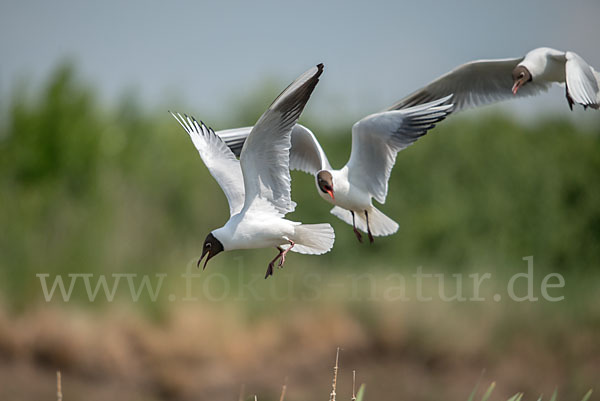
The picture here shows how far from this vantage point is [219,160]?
170 inches

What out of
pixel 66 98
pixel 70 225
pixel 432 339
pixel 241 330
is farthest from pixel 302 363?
pixel 66 98

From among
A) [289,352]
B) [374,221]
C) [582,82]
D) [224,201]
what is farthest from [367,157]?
[224,201]

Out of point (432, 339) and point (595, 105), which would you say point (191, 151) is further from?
point (595, 105)

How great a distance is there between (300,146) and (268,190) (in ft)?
3.74

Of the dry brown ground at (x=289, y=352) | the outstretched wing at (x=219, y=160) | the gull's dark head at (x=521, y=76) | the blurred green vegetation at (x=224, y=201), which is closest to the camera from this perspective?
the outstretched wing at (x=219, y=160)

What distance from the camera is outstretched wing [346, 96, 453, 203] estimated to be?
14.2 ft

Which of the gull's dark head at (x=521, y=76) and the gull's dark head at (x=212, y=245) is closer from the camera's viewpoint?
the gull's dark head at (x=212, y=245)

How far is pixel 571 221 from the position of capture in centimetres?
1456

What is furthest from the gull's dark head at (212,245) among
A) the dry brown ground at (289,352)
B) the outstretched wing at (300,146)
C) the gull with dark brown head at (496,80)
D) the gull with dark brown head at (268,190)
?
the dry brown ground at (289,352)

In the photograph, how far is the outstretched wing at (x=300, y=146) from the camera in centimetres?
469

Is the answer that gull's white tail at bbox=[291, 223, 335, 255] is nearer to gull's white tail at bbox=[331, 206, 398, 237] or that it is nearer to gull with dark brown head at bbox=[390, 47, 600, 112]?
gull's white tail at bbox=[331, 206, 398, 237]

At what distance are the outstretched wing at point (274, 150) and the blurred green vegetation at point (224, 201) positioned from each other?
6.92 metres

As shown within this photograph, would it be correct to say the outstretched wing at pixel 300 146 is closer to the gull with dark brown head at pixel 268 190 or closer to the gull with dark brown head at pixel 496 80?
the gull with dark brown head at pixel 268 190

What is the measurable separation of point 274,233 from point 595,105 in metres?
1.77
